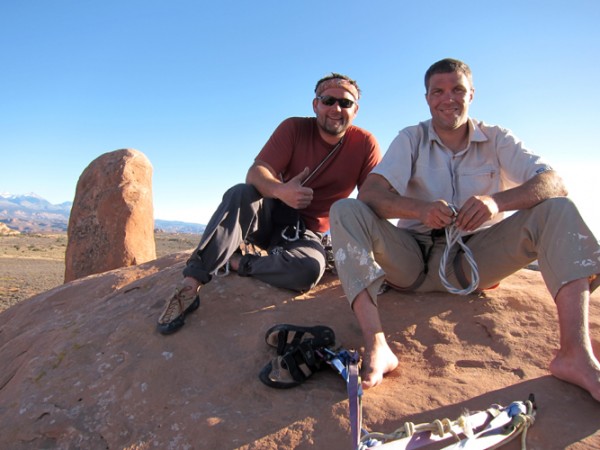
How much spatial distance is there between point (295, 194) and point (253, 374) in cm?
112

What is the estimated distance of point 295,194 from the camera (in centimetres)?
278

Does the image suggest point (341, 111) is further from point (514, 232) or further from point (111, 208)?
point (111, 208)

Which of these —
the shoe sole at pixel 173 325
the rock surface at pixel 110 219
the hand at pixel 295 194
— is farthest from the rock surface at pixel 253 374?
the rock surface at pixel 110 219

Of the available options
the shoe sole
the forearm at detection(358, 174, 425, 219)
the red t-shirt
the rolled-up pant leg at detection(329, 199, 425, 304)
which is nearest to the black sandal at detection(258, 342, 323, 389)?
the rolled-up pant leg at detection(329, 199, 425, 304)

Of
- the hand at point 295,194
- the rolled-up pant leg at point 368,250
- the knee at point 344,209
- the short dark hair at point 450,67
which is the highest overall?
the short dark hair at point 450,67

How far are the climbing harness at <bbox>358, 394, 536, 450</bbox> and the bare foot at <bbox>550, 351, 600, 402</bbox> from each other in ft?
0.91

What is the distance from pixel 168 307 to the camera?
2584 millimetres

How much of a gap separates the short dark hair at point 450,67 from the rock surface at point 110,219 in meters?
4.62

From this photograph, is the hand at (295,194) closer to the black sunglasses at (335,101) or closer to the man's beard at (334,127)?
the man's beard at (334,127)

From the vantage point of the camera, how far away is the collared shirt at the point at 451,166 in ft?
8.50

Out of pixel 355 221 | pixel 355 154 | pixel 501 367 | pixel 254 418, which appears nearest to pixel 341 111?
pixel 355 154

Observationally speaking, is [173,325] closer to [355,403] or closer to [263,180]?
[263,180]

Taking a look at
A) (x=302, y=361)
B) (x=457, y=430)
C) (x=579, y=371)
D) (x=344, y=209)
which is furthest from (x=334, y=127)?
(x=457, y=430)

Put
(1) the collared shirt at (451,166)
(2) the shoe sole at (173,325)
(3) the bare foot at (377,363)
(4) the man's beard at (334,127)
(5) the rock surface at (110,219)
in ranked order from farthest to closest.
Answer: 1. (5) the rock surface at (110,219)
2. (4) the man's beard at (334,127)
3. (1) the collared shirt at (451,166)
4. (2) the shoe sole at (173,325)
5. (3) the bare foot at (377,363)
